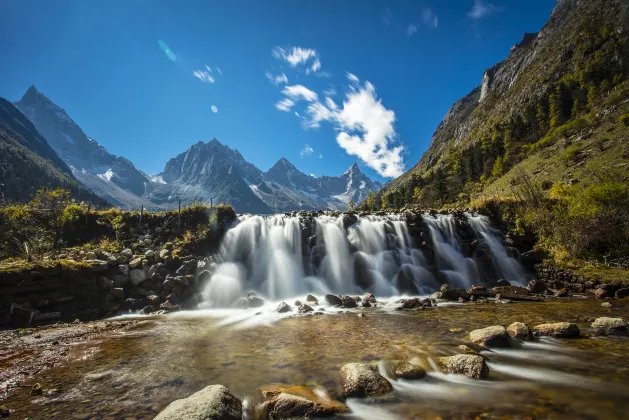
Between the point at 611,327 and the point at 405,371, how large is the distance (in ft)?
25.5

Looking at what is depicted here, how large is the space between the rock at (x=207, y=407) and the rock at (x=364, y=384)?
2236 millimetres

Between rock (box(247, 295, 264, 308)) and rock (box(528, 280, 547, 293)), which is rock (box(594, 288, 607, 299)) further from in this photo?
rock (box(247, 295, 264, 308))

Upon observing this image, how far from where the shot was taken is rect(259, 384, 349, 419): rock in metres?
5.30

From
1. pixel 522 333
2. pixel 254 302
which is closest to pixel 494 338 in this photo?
pixel 522 333

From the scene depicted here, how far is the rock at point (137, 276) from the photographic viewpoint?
16016mm

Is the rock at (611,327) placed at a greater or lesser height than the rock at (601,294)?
lesser

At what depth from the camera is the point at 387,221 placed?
83.7 feet

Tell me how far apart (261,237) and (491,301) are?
16.2 meters

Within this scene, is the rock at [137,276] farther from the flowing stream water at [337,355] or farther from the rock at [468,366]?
the rock at [468,366]

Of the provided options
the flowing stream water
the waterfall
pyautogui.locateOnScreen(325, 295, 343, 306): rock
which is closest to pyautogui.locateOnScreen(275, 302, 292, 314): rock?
the flowing stream water

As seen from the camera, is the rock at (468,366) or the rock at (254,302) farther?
the rock at (254,302)

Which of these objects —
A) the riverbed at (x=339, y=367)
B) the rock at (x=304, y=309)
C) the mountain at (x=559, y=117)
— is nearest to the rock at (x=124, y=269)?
the riverbed at (x=339, y=367)

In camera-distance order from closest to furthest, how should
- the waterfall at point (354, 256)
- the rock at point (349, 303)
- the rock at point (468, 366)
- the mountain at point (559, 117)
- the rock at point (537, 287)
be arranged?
1. the rock at point (468, 366)
2. the rock at point (349, 303)
3. the rock at point (537, 287)
4. the waterfall at point (354, 256)
5. the mountain at point (559, 117)

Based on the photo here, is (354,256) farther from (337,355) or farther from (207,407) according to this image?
(207,407)
